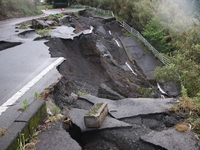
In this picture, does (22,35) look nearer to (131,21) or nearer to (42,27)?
(42,27)

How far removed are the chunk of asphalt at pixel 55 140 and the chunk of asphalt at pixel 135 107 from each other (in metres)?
1.15

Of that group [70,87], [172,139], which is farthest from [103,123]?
[70,87]

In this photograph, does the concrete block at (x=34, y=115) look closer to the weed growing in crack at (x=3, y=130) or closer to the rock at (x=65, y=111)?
the weed growing in crack at (x=3, y=130)

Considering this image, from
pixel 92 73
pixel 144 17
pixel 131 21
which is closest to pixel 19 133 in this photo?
pixel 92 73

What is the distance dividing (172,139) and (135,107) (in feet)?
4.51

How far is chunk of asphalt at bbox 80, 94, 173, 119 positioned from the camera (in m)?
4.93

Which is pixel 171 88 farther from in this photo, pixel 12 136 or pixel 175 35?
pixel 12 136

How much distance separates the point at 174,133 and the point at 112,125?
1089 mm

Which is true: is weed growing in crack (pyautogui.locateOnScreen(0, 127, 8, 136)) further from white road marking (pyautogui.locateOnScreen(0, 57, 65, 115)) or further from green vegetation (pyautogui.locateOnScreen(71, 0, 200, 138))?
green vegetation (pyautogui.locateOnScreen(71, 0, 200, 138))

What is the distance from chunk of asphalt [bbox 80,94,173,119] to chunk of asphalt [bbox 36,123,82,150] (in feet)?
3.78

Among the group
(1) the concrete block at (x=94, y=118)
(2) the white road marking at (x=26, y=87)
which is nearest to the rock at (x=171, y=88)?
(2) the white road marking at (x=26, y=87)

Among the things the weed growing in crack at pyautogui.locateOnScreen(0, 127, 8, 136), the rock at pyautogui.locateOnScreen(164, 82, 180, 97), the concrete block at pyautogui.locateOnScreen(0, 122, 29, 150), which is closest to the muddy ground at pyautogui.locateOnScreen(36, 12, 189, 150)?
the concrete block at pyautogui.locateOnScreen(0, 122, 29, 150)

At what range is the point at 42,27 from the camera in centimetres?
1655

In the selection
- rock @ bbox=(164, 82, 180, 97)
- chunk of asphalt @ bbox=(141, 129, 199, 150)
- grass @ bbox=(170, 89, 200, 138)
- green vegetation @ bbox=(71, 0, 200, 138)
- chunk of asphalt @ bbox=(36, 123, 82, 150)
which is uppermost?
grass @ bbox=(170, 89, 200, 138)
